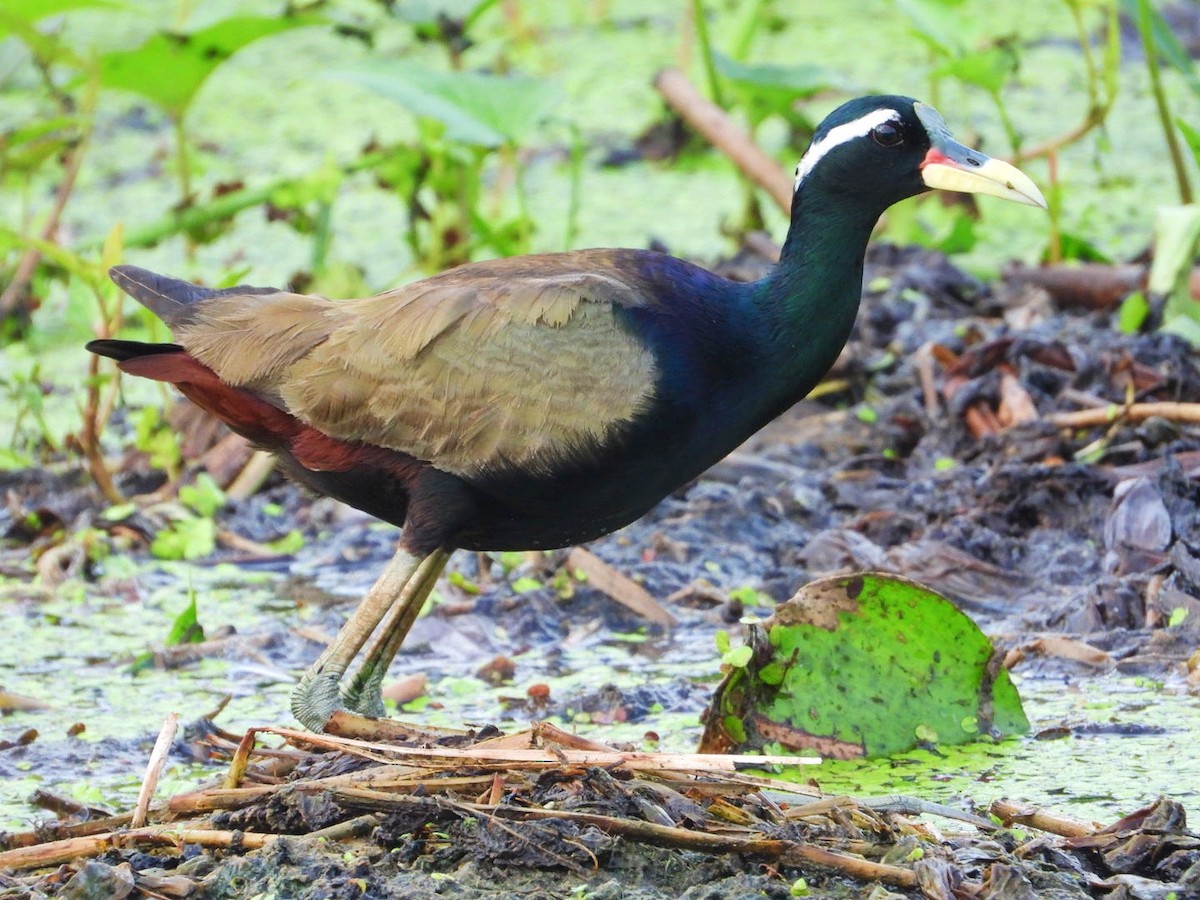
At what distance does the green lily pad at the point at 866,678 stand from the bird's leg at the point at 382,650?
76 cm

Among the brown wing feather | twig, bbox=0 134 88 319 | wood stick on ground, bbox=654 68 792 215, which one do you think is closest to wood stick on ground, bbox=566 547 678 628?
the brown wing feather

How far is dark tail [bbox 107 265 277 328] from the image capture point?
4.49 m

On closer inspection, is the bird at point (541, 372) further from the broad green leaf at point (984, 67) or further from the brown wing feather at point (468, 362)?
the broad green leaf at point (984, 67)

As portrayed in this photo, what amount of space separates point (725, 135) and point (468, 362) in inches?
164

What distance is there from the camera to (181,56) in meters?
7.14

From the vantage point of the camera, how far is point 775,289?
13.6 ft

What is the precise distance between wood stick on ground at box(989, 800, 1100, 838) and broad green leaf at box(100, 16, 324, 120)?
182 inches

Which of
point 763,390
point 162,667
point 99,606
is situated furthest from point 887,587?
point 99,606

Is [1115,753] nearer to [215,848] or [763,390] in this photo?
[763,390]

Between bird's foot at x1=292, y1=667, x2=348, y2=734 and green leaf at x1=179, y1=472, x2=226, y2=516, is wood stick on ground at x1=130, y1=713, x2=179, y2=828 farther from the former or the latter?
green leaf at x1=179, y1=472, x2=226, y2=516

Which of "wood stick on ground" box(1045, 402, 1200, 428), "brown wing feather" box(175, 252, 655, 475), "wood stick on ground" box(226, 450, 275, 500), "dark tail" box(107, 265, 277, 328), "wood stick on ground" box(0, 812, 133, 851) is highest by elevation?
"wood stick on ground" box(1045, 402, 1200, 428)

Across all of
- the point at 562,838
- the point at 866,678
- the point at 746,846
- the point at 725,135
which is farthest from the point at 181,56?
the point at 746,846

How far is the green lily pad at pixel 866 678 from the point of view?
418cm

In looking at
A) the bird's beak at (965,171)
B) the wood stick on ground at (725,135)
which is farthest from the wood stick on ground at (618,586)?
the wood stick on ground at (725,135)
